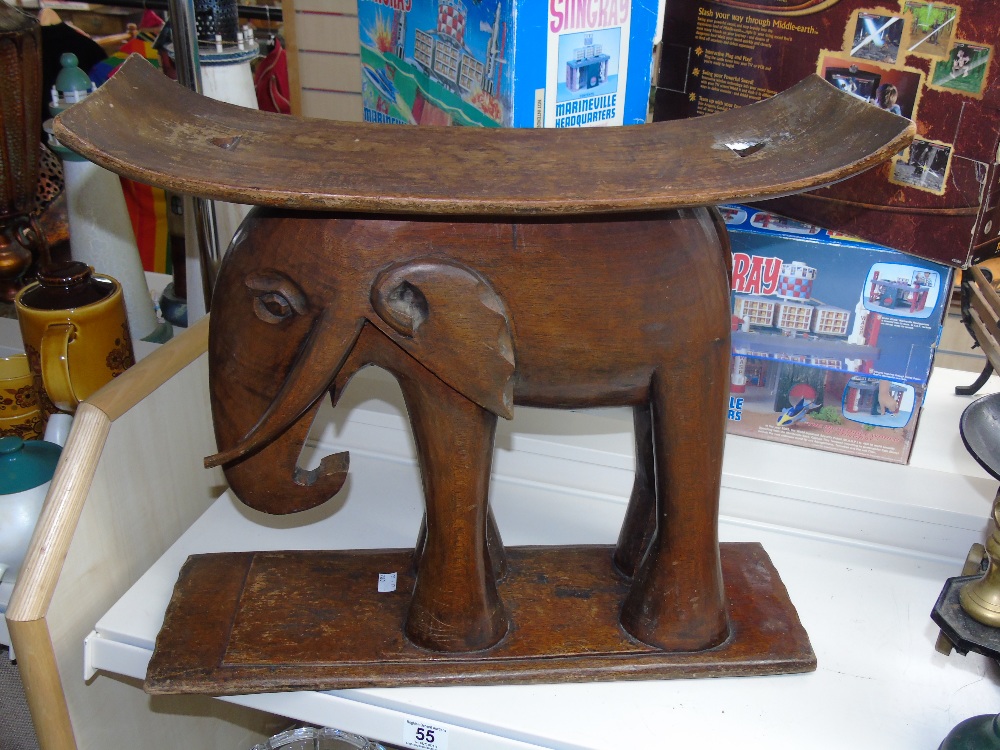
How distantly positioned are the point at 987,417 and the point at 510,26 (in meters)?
0.49

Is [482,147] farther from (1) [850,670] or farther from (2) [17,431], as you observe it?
(2) [17,431]

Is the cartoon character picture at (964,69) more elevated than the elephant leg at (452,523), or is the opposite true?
the cartoon character picture at (964,69)

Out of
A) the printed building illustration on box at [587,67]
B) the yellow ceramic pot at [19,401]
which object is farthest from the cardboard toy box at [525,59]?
the yellow ceramic pot at [19,401]

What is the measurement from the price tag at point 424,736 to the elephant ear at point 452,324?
→ 0.79ft

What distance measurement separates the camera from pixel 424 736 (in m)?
0.67

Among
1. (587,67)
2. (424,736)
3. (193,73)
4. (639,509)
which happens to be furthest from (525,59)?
(424,736)

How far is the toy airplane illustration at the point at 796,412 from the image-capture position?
36.6 inches

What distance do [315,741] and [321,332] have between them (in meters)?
0.48

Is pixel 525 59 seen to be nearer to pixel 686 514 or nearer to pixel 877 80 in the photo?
pixel 877 80

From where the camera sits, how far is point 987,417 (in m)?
0.72

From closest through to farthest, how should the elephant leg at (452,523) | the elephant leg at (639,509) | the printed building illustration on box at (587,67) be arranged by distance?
the elephant leg at (452,523) < the elephant leg at (639,509) < the printed building illustration on box at (587,67)

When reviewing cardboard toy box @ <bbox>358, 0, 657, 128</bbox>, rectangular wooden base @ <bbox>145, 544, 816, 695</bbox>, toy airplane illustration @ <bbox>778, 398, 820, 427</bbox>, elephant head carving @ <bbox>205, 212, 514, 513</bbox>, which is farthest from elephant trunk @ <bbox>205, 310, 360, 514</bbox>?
toy airplane illustration @ <bbox>778, 398, 820, 427</bbox>

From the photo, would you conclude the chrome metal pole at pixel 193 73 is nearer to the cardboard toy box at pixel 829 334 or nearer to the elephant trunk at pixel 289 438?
the elephant trunk at pixel 289 438

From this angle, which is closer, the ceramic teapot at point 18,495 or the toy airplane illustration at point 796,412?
the ceramic teapot at point 18,495
